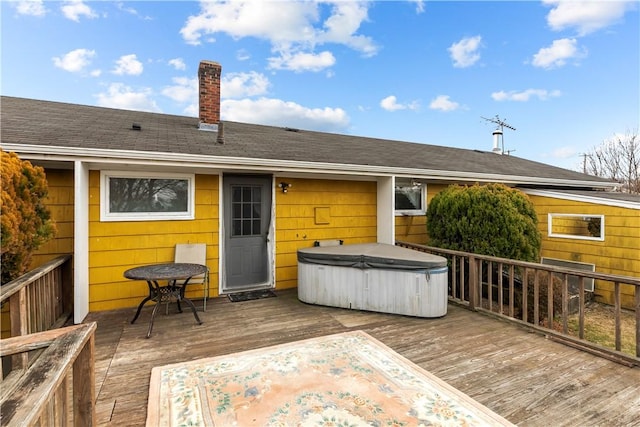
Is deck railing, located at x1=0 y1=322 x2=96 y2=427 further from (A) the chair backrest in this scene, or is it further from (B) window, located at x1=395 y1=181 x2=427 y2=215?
(B) window, located at x1=395 y1=181 x2=427 y2=215

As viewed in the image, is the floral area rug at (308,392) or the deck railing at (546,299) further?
the deck railing at (546,299)

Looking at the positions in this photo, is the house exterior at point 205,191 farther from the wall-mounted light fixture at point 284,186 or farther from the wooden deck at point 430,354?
the wooden deck at point 430,354

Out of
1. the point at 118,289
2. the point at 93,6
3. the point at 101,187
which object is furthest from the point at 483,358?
the point at 93,6

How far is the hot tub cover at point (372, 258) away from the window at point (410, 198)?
2119 millimetres

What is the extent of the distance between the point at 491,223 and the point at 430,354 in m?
3.36

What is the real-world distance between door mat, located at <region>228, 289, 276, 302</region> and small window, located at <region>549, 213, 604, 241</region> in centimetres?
661

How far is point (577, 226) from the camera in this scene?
6.94 metres

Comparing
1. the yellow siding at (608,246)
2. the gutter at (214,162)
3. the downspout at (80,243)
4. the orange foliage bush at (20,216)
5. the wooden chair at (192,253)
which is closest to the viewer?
the orange foliage bush at (20,216)

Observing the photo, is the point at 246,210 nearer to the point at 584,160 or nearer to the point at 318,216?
the point at 318,216

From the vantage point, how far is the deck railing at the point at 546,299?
326 cm

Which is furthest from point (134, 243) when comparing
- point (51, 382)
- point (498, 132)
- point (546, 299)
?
point (498, 132)

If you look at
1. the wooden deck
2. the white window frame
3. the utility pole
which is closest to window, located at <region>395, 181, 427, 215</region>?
the white window frame

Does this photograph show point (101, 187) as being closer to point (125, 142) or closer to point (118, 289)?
point (125, 142)

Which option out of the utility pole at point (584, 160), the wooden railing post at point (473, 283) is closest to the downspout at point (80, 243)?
the wooden railing post at point (473, 283)
